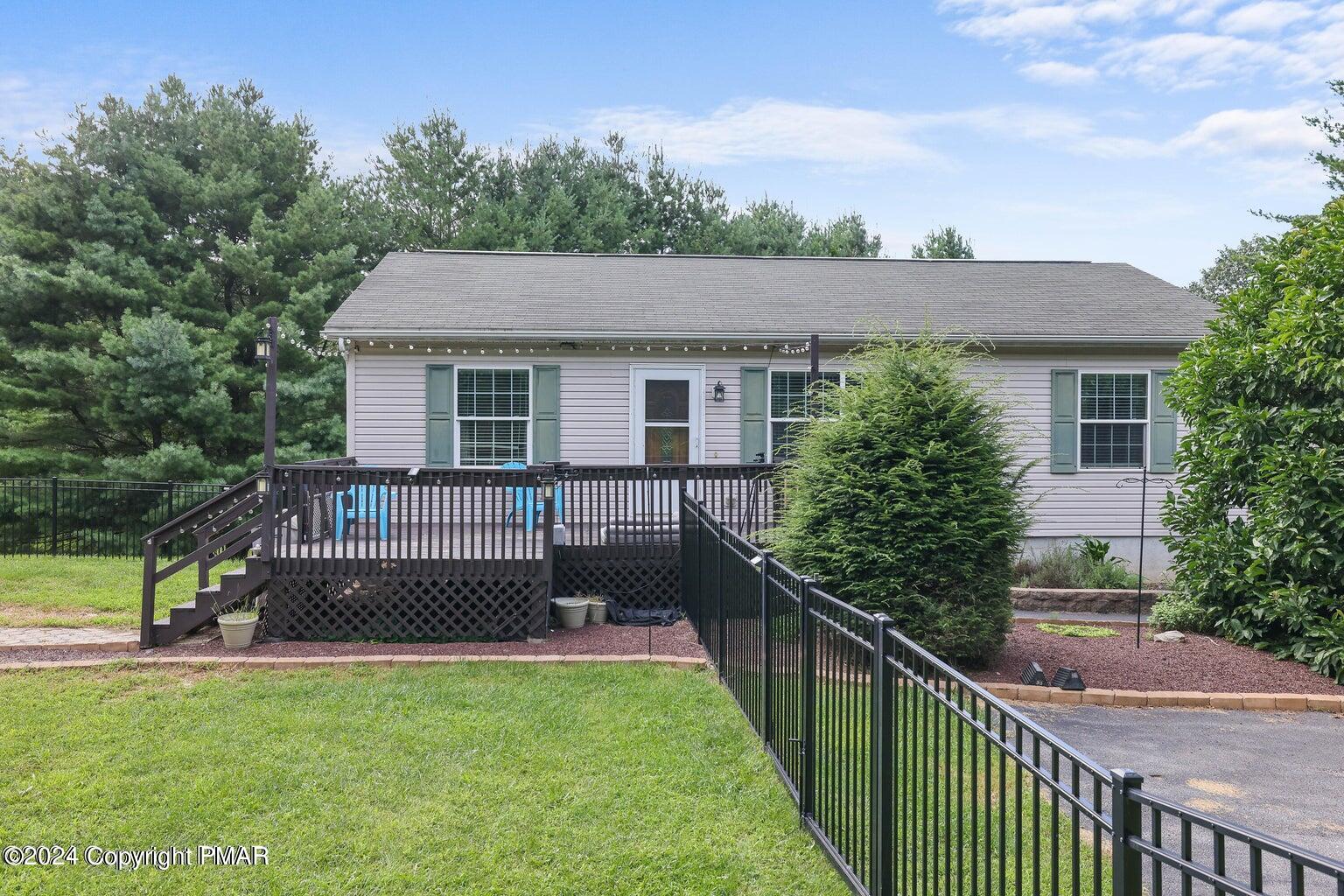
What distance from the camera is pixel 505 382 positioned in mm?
11086

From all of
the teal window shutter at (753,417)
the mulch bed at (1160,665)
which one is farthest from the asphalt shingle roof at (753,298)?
the mulch bed at (1160,665)

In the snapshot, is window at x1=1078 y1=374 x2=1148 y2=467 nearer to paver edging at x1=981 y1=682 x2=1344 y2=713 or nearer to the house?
the house

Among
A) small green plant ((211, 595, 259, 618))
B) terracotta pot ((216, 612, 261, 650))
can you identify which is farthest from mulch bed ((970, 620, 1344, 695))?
small green plant ((211, 595, 259, 618))

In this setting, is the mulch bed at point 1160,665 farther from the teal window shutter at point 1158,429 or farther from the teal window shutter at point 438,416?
the teal window shutter at point 438,416

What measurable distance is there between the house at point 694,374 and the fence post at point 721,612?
196 inches

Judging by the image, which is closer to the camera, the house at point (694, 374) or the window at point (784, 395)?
the house at point (694, 374)

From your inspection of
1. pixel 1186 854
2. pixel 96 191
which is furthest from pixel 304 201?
pixel 1186 854

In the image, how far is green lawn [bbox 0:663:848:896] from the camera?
11.0 feet

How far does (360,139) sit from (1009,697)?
85.0ft

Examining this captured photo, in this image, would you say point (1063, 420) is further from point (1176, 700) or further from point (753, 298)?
point (1176, 700)

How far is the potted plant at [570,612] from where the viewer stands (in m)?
7.73

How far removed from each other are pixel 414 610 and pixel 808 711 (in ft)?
16.3

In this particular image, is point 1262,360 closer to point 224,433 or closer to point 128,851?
point 128,851

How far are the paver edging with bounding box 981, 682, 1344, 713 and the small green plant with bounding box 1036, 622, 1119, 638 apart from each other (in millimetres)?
2026
